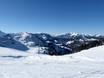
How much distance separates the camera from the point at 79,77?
40.0 ft

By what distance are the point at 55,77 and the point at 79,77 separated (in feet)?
5.60

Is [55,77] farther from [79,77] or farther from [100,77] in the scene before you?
[100,77]

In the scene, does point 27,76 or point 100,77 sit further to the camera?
point 27,76

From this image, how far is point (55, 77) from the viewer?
1244 centimetres

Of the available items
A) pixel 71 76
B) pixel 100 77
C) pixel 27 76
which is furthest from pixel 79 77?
pixel 27 76

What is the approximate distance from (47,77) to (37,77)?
727 millimetres

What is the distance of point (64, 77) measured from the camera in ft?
40.3

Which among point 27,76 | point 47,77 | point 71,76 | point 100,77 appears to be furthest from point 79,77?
point 27,76

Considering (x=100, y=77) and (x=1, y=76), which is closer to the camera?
(x=100, y=77)

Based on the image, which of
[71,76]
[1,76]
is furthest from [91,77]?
[1,76]

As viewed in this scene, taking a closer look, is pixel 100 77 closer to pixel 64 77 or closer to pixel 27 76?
pixel 64 77

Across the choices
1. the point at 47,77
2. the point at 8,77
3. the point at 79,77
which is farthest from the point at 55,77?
the point at 8,77

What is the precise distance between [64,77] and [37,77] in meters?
1.96

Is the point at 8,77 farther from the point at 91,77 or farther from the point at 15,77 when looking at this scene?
the point at 91,77
